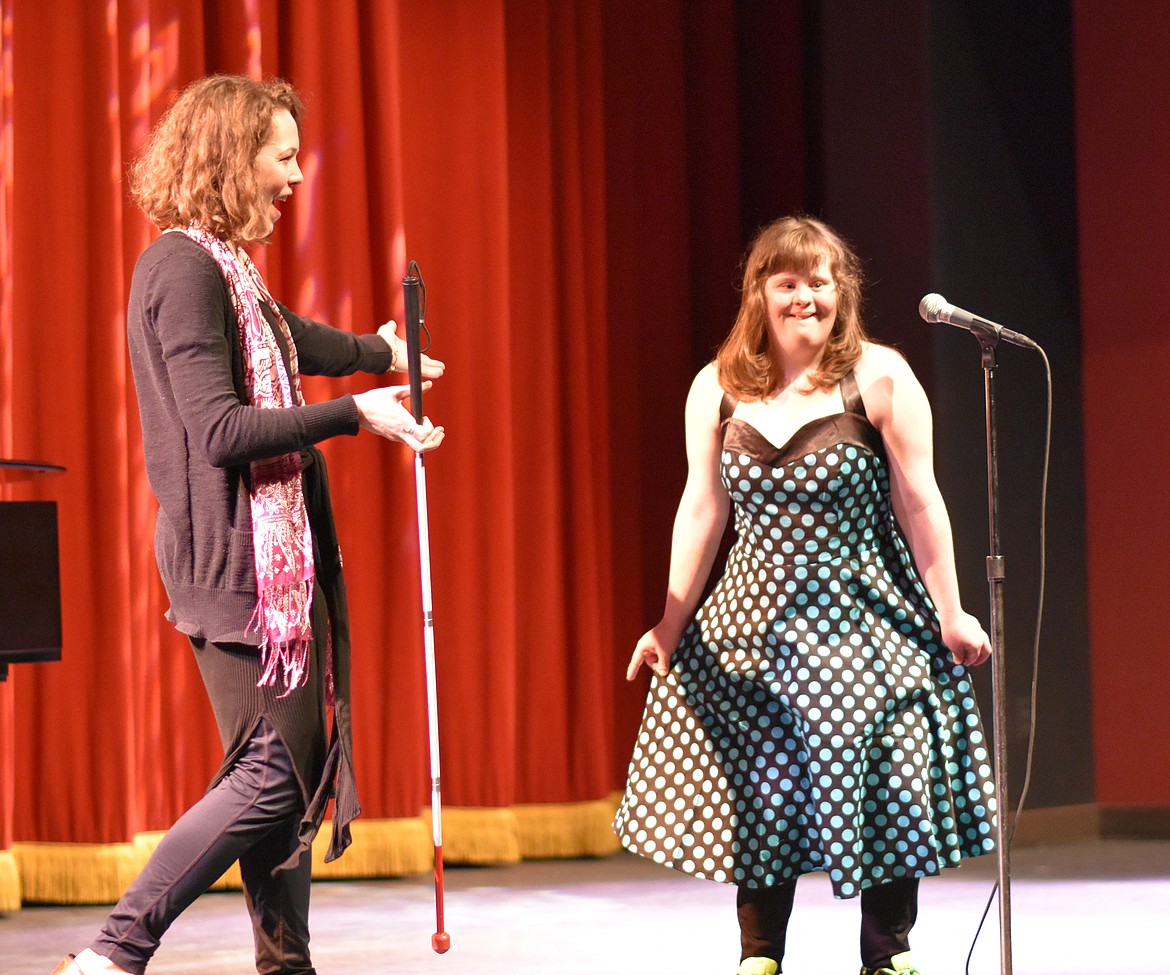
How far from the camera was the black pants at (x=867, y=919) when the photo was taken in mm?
2611

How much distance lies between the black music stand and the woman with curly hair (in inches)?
23.2

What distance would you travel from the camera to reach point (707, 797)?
2.60 metres

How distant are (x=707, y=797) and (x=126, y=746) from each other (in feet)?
6.32

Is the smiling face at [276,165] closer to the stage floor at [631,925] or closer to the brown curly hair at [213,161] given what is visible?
the brown curly hair at [213,161]

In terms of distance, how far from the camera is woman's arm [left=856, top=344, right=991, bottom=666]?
258cm

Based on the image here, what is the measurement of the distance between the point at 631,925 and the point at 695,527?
122 cm

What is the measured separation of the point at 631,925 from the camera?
11.4ft

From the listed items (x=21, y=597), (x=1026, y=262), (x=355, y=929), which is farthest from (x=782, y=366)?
(x=1026, y=262)

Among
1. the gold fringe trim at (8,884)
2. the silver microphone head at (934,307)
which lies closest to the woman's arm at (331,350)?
the silver microphone head at (934,307)

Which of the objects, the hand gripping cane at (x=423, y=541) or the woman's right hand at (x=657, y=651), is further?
the woman's right hand at (x=657, y=651)

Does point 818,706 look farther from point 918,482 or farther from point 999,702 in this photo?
point 918,482

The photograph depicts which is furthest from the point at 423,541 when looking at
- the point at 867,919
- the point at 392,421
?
the point at 867,919

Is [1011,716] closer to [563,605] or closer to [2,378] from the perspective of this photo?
[563,605]

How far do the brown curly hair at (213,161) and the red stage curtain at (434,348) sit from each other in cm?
182
